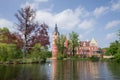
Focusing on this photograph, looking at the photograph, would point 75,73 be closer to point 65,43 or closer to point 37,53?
point 37,53

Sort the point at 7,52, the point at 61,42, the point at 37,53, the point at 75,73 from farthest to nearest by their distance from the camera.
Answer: the point at 61,42 < the point at 37,53 < the point at 7,52 < the point at 75,73

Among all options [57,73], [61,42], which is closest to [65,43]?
[61,42]

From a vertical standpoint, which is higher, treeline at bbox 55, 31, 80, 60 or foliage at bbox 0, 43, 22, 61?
treeline at bbox 55, 31, 80, 60

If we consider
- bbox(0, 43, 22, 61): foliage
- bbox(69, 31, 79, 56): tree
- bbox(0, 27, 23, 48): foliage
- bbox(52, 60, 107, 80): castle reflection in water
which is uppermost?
bbox(69, 31, 79, 56): tree

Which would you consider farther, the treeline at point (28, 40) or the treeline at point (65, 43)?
the treeline at point (65, 43)

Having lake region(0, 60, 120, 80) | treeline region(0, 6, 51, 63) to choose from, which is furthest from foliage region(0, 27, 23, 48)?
lake region(0, 60, 120, 80)

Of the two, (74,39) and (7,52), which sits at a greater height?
(74,39)

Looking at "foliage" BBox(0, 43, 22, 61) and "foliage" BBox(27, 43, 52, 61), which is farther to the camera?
"foliage" BBox(27, 43, 52, 61)

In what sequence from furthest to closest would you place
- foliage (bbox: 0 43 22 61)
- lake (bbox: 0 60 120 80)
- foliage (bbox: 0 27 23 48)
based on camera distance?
foliage (bbox: 0 27 23 48) < foliage (bbox: 0 43 22 61) < lake (bbox: 0 60 120 80)

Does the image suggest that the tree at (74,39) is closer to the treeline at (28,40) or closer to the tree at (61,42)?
the tree at (61,42)

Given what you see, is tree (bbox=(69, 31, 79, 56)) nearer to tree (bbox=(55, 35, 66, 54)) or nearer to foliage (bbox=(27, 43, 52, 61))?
tree (bbox=(55, 35, 66, 54))

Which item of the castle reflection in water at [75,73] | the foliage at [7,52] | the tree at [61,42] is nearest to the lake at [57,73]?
the castle reflection in water at [75,73]

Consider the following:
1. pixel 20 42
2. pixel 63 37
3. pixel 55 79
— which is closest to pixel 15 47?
pixel 20 42

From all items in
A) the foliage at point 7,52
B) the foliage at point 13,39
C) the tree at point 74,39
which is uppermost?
the tree at point 74,39
